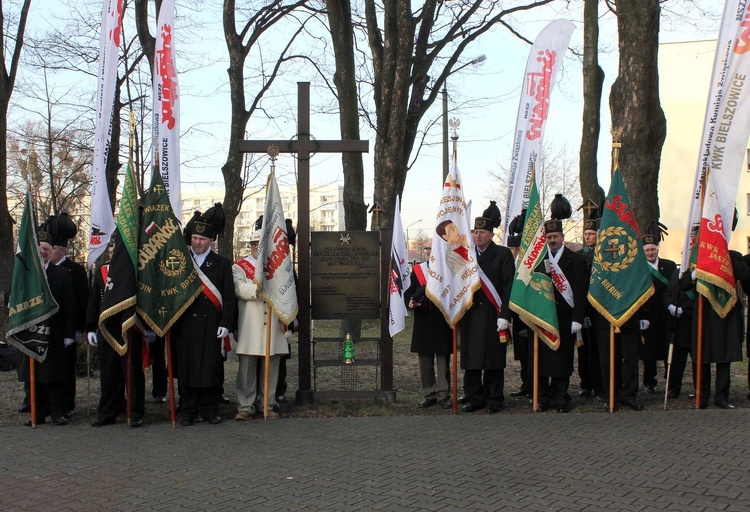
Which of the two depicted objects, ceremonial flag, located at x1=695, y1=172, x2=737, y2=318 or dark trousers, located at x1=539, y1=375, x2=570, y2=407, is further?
dark trousers, located at x1=539, y1=375, x2=570, y2=407

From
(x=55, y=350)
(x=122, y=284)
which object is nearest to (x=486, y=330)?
(x=122, y=284)

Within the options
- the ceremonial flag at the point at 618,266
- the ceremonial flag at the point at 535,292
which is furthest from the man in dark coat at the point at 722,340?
the ceremonial flag at the point at 535,292

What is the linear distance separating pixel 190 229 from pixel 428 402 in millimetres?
3392

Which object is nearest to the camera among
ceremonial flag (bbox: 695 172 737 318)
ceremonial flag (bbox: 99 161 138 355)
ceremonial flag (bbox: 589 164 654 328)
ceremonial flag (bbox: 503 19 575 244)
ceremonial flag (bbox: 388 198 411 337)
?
ceremonial flag (bbox: 99 161 138 355)

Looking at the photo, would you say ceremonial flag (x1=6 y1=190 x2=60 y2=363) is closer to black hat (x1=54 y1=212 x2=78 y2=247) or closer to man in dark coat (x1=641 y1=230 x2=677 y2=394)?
black hat (x1=54 y1=212 x2=78 y2=247)

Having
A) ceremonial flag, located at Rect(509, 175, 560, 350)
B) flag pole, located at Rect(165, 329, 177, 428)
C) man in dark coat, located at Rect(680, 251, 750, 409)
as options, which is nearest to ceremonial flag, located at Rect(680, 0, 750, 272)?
man in dark coat, located at Rect(680, 251, 750, 409)

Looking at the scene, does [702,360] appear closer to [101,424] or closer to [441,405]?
[441,405]

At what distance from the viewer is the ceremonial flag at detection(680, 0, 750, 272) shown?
30.3ft

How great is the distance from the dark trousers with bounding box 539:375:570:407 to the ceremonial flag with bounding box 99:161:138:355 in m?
4.61

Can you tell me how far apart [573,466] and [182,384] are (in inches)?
166

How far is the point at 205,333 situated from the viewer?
8.70m

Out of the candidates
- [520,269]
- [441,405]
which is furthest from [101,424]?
[520,269]

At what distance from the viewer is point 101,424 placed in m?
8.64

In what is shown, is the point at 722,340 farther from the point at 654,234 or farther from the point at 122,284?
the point at 122,284
